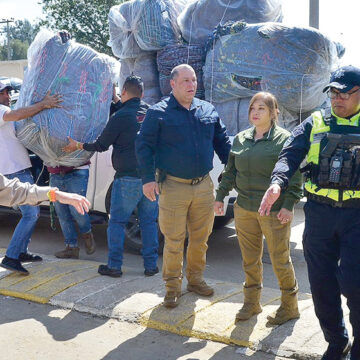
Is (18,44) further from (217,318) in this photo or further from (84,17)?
(217,318)

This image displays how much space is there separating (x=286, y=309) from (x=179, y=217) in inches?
40.5

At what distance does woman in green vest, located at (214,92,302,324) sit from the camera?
4.17 meters

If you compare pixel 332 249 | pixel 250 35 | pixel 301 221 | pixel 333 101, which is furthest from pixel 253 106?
pixel 301 221

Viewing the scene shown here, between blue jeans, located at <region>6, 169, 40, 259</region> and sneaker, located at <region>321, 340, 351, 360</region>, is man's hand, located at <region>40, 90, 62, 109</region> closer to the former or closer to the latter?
blue jeans, located at <region>6, 169, 40, 259</region>

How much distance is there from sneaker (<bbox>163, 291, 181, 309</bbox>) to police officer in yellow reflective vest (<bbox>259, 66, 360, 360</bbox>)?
1.30 meters

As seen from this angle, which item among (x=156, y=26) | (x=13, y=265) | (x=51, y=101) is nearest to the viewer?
(x=13, y=265)

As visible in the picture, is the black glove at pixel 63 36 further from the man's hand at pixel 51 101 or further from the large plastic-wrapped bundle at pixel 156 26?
the large plastic-wrapped bundle at pixel 156 26

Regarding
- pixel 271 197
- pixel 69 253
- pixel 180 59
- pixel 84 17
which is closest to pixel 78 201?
pixel 271 197

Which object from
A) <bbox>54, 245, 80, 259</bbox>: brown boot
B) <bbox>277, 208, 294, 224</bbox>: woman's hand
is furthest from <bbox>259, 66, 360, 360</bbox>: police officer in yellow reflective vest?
<bbox>54, 245, 80, 259</bbox>: brown boot

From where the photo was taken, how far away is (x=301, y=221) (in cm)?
871

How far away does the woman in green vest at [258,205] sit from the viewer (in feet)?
13.7

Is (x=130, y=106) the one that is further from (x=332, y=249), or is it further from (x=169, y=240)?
(x=332, y=249)

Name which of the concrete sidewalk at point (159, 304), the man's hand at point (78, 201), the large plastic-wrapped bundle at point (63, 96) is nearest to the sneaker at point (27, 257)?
the concrete sidewalk at point (159, 304)

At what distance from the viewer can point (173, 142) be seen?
461cm
